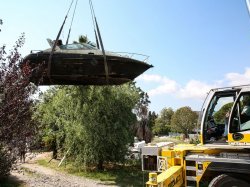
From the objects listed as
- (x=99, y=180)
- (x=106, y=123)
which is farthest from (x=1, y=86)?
(x=106, y=123)

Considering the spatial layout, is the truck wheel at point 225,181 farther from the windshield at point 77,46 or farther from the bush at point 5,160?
the windshield at point 77,46

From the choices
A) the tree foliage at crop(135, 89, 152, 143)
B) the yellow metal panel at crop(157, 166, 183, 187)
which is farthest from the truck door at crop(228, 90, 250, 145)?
the tree foliage at crop(135, 89, 152, 143)

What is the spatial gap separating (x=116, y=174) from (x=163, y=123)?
204 feet

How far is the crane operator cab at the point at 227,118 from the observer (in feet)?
21.0

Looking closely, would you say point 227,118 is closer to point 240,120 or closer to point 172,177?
point 240,120

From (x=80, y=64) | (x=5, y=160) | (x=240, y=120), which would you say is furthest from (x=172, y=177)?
(x=80, y=64)

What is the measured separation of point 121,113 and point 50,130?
13.9 feet

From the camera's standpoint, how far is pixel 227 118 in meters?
6.85

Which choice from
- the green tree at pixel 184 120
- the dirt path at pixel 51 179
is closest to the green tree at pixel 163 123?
the green tree at pixel 184 120

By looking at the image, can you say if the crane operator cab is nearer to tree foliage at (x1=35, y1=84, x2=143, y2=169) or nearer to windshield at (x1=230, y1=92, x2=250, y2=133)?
windshield at (x1=230, y1=92, x2=250, y2=133)

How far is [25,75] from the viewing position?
594 centimetres

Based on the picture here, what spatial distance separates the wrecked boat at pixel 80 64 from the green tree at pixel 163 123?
61.3m

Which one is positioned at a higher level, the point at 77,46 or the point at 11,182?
the point at 77,46

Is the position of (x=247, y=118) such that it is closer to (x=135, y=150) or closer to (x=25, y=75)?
(x=25, y=75)
